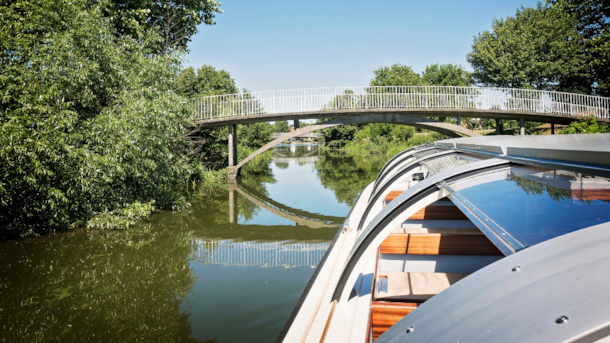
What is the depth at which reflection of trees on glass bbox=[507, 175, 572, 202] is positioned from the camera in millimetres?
1317

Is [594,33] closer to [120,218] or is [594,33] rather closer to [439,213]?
[439,213]

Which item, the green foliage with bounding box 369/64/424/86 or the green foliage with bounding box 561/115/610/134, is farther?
the green foliage with bounding box 369/64/424/86

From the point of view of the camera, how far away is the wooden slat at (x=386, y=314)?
193 centimetres

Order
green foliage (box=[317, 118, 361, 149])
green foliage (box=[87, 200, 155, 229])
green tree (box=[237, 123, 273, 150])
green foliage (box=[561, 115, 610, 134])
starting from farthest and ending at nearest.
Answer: green foliage (box=[317, 118, 361, 149]) < green tree (box=[237, 123, 273, 150]) < green foliage (box=[561, 115, 610, 134]) < green foliage (box=[87, 200, 155, 229])

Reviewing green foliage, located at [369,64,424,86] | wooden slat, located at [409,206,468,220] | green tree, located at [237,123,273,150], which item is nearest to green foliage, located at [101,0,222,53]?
wooden slat, located at [409,206,468,220]

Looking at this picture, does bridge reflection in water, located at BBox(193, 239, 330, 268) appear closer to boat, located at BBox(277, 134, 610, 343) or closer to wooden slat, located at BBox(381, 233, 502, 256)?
boat, located at BBox(277, 134, 610, 343)

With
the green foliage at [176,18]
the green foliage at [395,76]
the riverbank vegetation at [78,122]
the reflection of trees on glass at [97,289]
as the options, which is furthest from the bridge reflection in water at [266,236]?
the green foliage at [395,76]

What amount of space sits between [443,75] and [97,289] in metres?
51.0

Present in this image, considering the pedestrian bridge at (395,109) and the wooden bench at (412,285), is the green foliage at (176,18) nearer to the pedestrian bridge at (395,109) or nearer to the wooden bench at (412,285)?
the pedestrian bridge at (395,109)

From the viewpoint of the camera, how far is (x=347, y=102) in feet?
54.7

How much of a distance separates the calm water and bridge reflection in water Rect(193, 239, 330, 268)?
0.05 feet

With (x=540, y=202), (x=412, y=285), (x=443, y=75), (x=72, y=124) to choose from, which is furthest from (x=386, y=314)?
(x=443, y=75)

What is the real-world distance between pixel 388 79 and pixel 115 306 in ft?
153

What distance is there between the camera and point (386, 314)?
1938 millimetres
